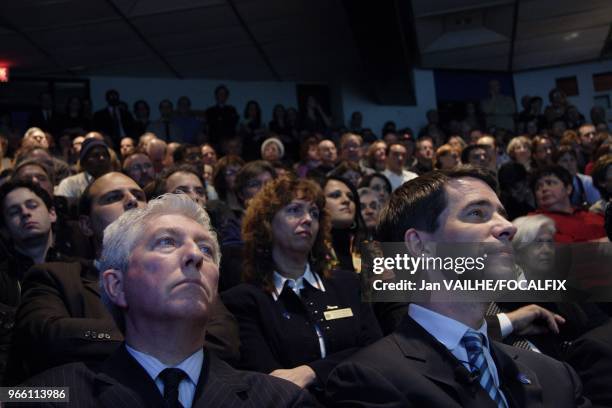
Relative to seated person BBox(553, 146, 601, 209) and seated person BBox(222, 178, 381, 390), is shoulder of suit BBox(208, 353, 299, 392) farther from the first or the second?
seated person BBox(553, 146, 601, 209)

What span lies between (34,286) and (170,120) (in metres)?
5.88

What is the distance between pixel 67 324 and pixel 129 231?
1.33 ft

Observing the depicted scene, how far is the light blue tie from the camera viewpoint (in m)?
1.58

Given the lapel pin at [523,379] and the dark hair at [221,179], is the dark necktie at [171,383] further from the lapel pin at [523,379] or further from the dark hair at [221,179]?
the dark hair at [221,179]

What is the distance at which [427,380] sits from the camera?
1.54 m

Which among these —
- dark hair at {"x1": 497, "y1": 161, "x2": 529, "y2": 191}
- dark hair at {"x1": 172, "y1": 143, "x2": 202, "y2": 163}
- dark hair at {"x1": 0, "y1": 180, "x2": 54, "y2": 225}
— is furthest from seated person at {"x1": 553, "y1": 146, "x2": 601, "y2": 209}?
dark hair at {"x1": 0, "y1": 180, "x2": 54, "y2": 225}

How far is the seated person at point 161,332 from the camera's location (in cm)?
152

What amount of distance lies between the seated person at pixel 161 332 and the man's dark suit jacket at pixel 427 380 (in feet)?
0.49

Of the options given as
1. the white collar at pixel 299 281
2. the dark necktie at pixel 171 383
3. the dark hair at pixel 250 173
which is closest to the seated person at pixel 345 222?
the dark hair at pixel 250 173

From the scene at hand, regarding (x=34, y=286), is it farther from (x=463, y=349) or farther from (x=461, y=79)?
(x=461, y=79)

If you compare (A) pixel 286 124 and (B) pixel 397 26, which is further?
(A) pixel 286 124

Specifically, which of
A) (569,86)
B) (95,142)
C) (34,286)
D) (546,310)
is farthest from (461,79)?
(34,286)

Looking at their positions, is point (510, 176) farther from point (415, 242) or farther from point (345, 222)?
point (415, 242)

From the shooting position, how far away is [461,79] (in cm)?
1050
